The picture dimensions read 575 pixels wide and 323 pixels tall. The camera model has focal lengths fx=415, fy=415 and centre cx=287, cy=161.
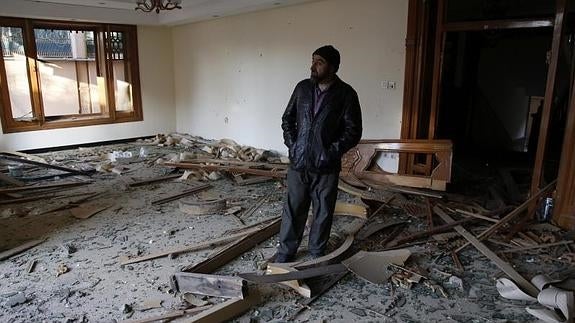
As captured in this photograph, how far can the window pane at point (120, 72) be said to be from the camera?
846cm

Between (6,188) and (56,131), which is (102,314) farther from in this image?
(56,131)

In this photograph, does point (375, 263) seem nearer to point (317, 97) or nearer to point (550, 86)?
point (317, 97)

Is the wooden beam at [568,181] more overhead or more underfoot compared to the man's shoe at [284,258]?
more overhead

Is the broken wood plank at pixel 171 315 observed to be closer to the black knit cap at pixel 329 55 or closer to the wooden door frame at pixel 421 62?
the black knit cap at pixel 329 55

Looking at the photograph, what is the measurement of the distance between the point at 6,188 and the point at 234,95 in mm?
4144

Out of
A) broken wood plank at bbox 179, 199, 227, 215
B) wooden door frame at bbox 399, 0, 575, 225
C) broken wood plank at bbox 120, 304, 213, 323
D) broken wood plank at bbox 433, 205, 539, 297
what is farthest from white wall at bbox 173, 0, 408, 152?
broken wood plank at bbox 120, 304, 213, 323

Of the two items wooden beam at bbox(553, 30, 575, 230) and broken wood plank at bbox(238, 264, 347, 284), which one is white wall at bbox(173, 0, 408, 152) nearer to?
wooden beam at bbox(553, 30, 575, 230)

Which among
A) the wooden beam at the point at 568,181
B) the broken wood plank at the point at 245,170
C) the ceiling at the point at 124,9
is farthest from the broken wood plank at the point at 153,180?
the wooden beam at the point at 568,181

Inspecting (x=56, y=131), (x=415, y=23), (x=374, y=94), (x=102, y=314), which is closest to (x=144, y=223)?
(x=102, y=314)

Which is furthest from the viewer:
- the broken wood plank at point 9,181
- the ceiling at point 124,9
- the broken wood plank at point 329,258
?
the ceiling at point 124,9

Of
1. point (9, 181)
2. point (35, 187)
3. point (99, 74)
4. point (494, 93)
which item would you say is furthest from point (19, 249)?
point (494, 93)

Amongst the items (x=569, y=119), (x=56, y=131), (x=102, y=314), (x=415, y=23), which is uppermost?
(x=415, y=23)

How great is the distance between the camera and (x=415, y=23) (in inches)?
199

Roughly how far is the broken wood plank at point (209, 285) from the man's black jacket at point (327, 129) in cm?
95
